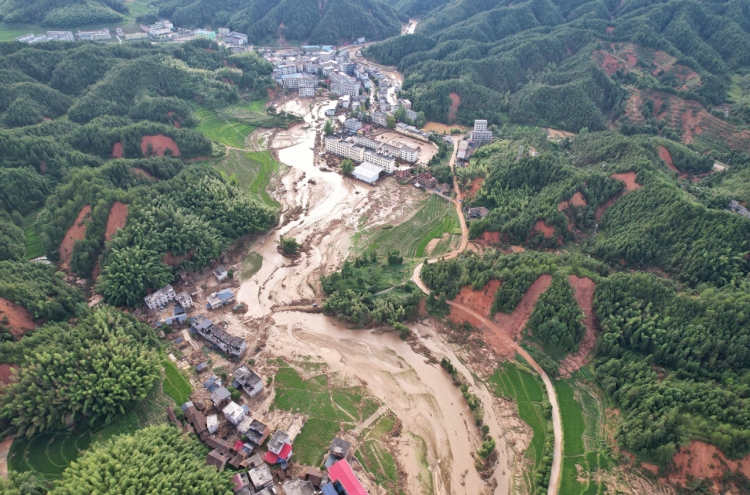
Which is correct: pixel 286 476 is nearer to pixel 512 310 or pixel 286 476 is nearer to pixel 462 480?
pixel 462 480

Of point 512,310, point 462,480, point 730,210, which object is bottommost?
point 462,480

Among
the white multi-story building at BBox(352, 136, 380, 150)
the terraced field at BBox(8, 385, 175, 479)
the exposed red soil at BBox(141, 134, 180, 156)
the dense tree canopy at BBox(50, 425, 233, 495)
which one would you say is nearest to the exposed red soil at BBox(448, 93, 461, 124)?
the white multi-story building at BBox(352, 136, 380, 150)

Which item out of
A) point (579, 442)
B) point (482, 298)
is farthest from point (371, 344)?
point (579, 442)

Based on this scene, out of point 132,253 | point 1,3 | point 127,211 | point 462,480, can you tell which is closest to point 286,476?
point 462,480

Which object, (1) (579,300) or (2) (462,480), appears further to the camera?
(1) (579,300)

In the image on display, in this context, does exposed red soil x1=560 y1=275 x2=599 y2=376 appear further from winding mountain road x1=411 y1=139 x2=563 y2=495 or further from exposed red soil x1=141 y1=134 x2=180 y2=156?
exposed red soil x1=141 y1=134 x2=180 y2=156
